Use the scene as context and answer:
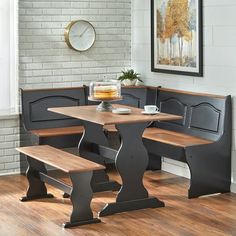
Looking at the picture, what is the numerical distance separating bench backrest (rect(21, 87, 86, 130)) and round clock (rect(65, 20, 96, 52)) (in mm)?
542

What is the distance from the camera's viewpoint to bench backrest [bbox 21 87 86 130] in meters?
7.75

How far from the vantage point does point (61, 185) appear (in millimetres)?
6109

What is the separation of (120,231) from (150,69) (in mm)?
3113

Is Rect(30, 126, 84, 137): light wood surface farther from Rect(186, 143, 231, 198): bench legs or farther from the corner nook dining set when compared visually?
Rect(186, 143, 231, 198): bench legs

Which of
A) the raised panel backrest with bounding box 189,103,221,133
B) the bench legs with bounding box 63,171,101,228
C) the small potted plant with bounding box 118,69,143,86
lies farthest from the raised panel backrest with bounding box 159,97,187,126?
the bench legs with bounding box 63,171,101,228

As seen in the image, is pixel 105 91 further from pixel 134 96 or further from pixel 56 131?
pixel 134 96

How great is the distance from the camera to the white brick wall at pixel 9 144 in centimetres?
780

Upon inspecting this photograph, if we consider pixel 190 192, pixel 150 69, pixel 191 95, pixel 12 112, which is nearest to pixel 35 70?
pixel 12 112

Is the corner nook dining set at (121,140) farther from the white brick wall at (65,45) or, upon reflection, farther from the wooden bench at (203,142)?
the white brick wall at (65,45)

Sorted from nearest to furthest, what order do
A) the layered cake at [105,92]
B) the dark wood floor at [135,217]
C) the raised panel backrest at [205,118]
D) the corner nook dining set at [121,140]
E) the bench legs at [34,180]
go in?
the dark wood floor at [135,217], the corner nook dining set at [121,140], the layered cake at [105,92], the bench legs at [34,180], the raised panel backrest at [205,118]

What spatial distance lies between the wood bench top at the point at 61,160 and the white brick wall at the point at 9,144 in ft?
3.88

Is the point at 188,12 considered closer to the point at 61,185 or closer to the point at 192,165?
the point at 192,165

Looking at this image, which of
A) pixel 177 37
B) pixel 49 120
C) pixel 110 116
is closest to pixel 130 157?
pixel 110 116

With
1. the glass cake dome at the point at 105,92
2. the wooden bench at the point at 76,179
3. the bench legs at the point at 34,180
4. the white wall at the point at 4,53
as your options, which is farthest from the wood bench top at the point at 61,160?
the white wall at the point at 4,53
